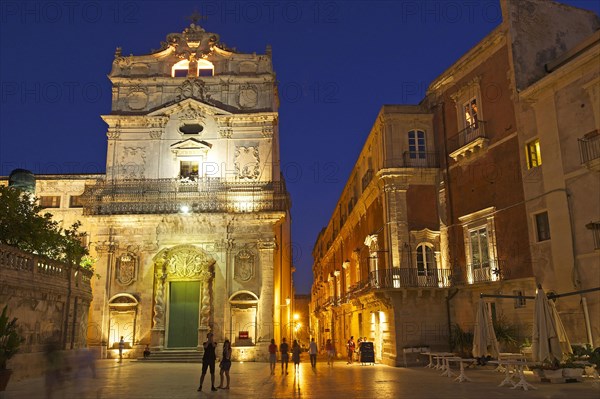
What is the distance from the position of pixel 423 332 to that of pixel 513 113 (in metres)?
10.7

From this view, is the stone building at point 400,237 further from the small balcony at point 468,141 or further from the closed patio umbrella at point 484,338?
the closed patio umbrella at point 484,338

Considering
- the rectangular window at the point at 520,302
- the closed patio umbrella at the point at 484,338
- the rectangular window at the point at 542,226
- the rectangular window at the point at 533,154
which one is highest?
the rectangular window at the point at 533,154

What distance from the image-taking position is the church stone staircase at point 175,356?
1129 inches

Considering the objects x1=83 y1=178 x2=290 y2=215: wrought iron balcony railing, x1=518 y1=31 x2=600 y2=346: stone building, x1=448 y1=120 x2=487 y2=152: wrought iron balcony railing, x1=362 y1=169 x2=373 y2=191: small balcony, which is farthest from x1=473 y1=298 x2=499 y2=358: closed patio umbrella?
x1=83 y1=178 x2=290 y2=215: wrought iron balcony railing

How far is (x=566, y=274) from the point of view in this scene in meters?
19.4

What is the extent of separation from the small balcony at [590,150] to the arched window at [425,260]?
9.41 m

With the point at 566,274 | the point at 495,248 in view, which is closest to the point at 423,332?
the point at 495,248

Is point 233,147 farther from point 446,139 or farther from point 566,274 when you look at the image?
point 566,274

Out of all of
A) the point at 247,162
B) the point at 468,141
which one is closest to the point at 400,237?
the point at 468,141

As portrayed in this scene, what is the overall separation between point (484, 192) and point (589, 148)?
20.2ft

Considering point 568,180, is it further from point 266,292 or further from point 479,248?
point 266,292

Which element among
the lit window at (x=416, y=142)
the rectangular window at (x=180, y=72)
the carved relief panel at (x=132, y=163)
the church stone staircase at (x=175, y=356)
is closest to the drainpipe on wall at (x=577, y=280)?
the lit window at (x=416, y=142)

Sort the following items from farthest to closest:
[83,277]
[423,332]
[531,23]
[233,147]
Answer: [233,147] < [423,332] < [531,23] < [83,277]

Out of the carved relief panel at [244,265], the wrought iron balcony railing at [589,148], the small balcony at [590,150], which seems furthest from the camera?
the carved relief panel at [244,265]
